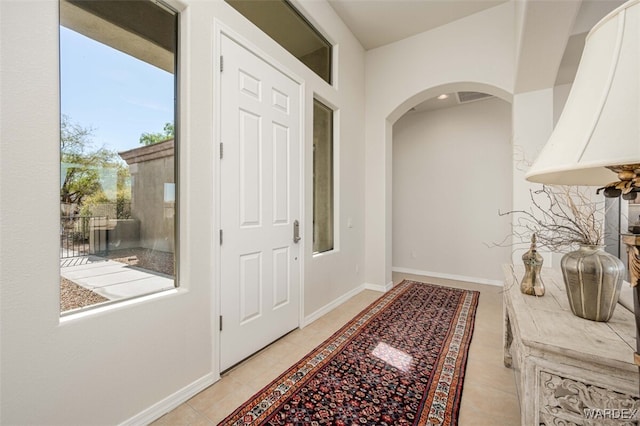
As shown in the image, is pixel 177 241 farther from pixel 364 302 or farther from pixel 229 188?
pixel 364 302

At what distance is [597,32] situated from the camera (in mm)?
599

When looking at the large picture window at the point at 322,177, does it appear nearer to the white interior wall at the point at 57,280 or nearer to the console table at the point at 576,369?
the white interior wall at the point at 57,280

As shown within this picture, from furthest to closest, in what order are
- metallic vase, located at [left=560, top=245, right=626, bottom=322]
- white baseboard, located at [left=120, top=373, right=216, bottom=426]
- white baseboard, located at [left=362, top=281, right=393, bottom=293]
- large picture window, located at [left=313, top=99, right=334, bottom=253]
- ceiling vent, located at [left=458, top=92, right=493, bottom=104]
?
ceiling vent, located at [left=458, top=92, right=493, bottom=104] → white baseboard, located at [left=362, top=281, right=393, bottom=293] → large picture window, located at [left=313, top=99, right=334, bottom=253] → white baseboard, located at [left=120, top=373, right=216, bottom=426] → metallic vase, located at [left=560, top=245, right=626, bottom=322]

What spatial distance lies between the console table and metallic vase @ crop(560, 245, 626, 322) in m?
0.05

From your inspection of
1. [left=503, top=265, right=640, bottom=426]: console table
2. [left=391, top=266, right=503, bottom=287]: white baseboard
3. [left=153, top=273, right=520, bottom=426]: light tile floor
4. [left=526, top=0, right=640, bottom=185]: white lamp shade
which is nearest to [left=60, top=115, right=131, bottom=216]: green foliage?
[left=153, top=273, right=520, bottom=426]: light tile floor

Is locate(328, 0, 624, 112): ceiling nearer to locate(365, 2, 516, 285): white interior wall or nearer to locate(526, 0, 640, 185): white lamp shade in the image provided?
locate(365, 2, 516, 285): white interior wall

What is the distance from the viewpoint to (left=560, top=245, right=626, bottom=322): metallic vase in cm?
103

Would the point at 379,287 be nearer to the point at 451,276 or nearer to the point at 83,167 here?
the point at 451,276

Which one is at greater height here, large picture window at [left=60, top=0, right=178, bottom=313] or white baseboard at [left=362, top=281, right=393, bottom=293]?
large picture window at [left=60, top=0, right=178, bottom=313]

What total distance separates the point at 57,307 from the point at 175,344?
0.64 m

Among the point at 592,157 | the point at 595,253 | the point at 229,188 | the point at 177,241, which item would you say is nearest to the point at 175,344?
the point at 177,241

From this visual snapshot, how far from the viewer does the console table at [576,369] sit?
32.9 inches

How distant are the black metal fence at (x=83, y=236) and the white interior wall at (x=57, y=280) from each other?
9 centimetres

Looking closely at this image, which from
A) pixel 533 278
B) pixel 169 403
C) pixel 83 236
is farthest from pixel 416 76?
pixel 169 403
